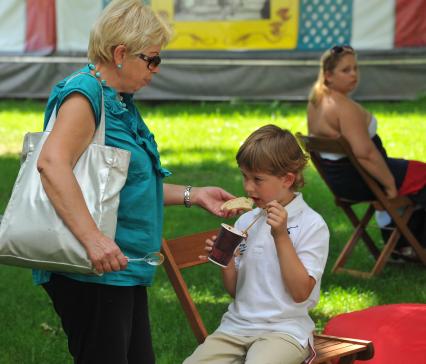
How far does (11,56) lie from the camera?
14.7 metres

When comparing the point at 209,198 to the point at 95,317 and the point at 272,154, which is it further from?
the point at 95,317

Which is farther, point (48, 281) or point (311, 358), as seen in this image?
point (311, 358)

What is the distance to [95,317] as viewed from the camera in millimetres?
3094

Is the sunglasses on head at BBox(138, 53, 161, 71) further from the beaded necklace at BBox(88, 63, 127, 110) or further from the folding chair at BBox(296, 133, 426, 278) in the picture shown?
the folding chair at BBox(296, 133, 426, 278)

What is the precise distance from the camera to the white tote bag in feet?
9.30

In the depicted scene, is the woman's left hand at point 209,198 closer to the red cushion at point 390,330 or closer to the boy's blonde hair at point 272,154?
the boy's blonde hair at point 272,154

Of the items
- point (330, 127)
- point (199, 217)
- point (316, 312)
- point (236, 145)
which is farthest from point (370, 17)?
point (316, 312)

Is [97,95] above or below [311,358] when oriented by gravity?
above

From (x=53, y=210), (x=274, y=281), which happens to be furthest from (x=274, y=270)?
(x=53, y=210)

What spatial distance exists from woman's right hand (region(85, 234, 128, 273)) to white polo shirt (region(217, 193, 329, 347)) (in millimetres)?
822

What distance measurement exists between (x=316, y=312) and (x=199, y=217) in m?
2.40

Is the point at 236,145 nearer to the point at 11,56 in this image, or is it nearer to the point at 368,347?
the point at 11,56

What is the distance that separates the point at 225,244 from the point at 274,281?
305 mm

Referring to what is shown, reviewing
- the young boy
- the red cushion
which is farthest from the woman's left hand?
the red cushion
